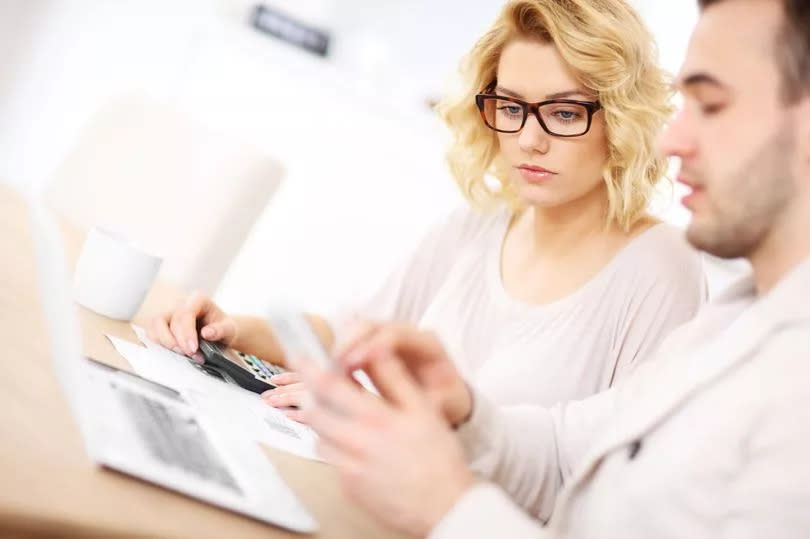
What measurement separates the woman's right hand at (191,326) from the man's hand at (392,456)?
54cm

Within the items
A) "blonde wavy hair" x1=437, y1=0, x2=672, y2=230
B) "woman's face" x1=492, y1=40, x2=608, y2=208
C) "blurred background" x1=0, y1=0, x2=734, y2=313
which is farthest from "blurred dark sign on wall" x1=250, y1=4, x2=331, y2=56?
"woman's face" x1=492, y1=40, x2=608, y2=208

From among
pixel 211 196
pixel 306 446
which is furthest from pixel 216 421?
pixel 211 196

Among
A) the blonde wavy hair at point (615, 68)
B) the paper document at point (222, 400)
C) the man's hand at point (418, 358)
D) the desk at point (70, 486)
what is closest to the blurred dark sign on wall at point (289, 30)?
the blonde wavy hair at point (615, 68)

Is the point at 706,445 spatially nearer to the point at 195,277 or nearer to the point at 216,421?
the point at 216,421

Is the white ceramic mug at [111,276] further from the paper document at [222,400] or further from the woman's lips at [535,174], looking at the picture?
the woman's lips at [535,174]

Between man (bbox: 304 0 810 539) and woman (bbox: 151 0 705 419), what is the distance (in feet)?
1.75

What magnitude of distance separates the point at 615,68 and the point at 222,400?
93 cm

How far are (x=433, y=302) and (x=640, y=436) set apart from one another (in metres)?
0.95

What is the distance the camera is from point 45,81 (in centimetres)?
364

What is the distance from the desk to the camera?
646 millimetres

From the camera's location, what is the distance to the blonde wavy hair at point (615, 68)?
157 cm

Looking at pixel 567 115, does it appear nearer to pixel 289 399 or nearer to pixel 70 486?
pixel 289 399

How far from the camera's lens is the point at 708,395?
0.81m

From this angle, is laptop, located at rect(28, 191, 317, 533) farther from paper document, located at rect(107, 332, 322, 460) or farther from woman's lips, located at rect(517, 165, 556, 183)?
woman's lips, located at rect(517, 165, 556, 183)
